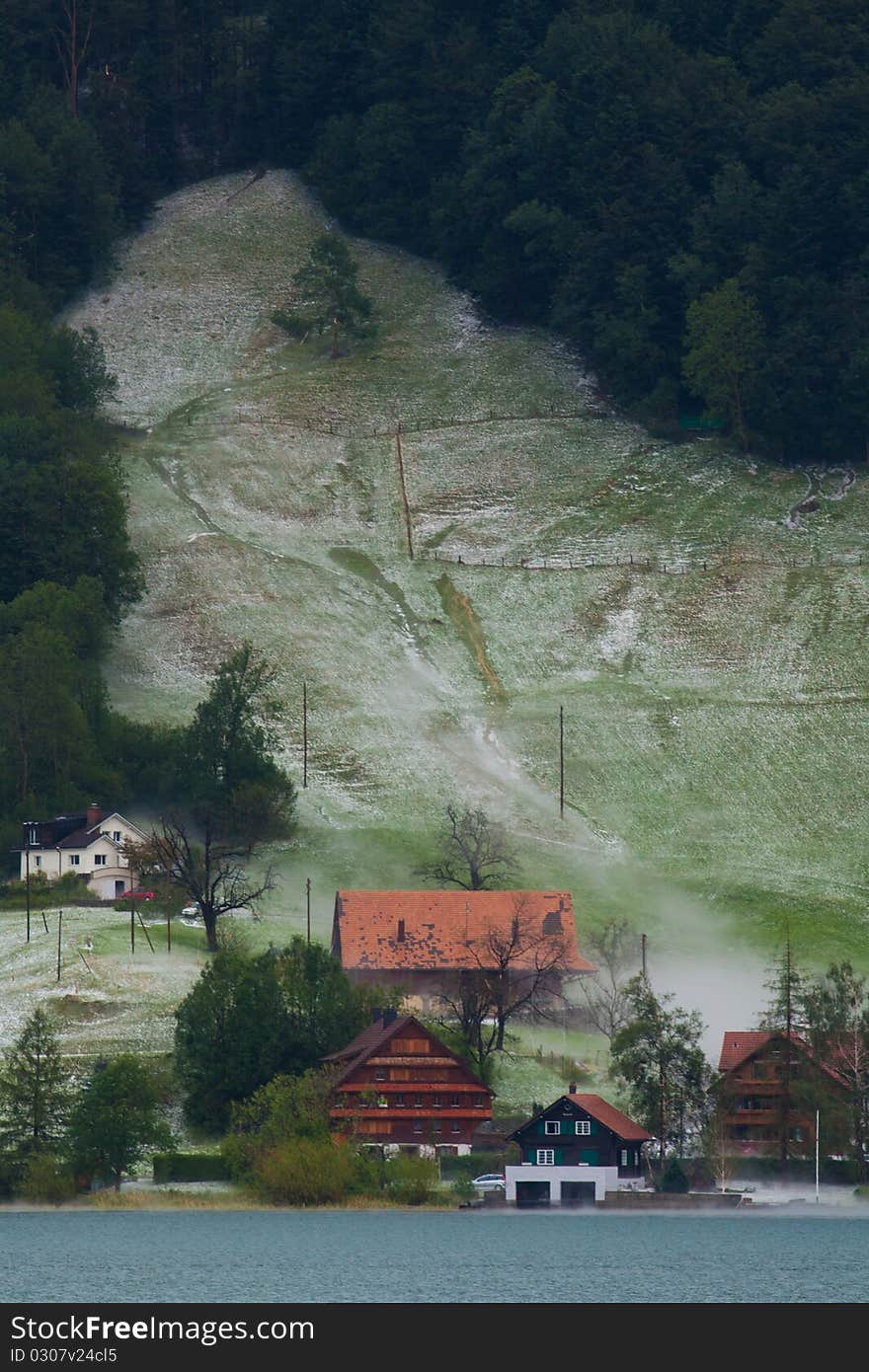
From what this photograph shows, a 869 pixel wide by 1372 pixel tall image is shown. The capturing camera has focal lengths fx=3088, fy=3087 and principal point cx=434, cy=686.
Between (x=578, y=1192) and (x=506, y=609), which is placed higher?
(x=506, y=609)

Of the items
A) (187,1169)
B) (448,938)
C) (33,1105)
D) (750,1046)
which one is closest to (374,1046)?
(187,1169)

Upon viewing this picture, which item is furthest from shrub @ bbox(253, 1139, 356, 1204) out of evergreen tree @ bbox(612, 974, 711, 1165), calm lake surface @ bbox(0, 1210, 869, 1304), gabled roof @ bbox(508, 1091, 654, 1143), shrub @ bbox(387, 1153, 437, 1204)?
evergreen tree @ bbox(612, 974, 711, 1165)

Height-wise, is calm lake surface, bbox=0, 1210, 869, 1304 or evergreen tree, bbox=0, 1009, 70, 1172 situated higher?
evergreen tree, bbox=0, 1009, 70, 1172

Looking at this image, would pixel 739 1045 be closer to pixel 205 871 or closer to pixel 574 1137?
pixel 574 1137

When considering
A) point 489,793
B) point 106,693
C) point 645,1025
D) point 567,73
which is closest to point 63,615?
point 106,693

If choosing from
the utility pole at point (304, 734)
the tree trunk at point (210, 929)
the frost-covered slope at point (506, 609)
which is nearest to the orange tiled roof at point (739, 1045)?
the frost-covered slope at point (506, 609)

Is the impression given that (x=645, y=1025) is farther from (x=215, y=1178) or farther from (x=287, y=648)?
(x=287, y=648)

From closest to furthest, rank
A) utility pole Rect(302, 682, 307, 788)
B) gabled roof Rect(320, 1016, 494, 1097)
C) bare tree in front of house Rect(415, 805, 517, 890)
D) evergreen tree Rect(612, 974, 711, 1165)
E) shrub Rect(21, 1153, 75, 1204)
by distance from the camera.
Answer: shrub Rect(21, 1153, 75, 1204) < evergreen tree Rect(612, 974, 711, 1165) < gabled roof Rect(320, 1016, 494, 1097) < bare tree in front of house Rect(415, 805, 517, 890) < utility pole Rect(302, 682, 307, 788)

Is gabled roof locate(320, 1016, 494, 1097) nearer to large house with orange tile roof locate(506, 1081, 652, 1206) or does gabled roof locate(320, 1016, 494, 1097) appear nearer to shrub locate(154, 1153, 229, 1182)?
large house with orange tile roof locate(506, 1081, 652, 1206)
